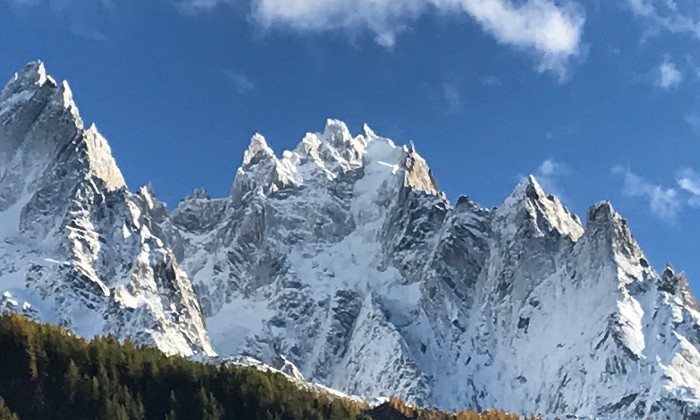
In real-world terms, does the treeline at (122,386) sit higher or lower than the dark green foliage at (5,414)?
higher

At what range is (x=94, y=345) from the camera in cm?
12975

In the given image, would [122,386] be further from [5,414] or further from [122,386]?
[5,414]

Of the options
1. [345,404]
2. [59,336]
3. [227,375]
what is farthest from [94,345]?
[345,404]

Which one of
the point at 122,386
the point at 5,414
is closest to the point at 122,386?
the point at 122,386

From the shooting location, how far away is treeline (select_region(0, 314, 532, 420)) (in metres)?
117

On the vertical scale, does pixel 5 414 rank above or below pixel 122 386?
below

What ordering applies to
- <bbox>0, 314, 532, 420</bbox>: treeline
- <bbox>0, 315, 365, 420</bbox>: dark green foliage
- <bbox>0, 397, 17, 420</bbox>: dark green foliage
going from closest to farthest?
<bbox>0, 397, 17, 420</bbox>: dark green foliage
<bbox>0, 314, 532, 420</bbox>: treeline
<bbox>0, 315, 365, 420</bbox>: dark green foliage

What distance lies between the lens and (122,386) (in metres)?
123

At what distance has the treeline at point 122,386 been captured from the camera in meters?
117

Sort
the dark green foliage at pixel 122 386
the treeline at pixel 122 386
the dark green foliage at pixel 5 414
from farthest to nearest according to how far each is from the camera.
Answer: the dark green foliage at pixel 122 386 < the treeline at pixel 122 386 < the dark green foliage at pixel 5 414

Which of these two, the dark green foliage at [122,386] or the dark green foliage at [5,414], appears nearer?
the dark green foliage at [5,414]

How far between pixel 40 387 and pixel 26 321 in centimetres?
1221

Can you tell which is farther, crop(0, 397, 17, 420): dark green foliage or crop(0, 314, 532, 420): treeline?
crop(0, 314, 532, 420): treeline

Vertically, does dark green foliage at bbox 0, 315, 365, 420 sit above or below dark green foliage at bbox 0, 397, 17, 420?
above
